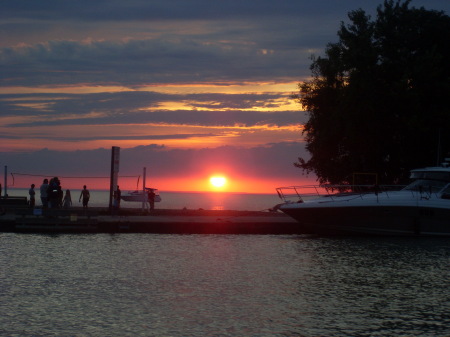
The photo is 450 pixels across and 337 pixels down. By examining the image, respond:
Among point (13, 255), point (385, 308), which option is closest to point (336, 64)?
point (13, 255)

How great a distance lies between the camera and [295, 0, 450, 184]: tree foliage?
4438 centimetres

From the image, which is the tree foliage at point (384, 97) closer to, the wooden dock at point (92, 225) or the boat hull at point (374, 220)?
the boat hull at point (374, 220)

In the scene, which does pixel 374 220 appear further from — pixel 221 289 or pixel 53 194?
pixel 53 194

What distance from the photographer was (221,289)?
1702 cm

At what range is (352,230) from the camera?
104 ft

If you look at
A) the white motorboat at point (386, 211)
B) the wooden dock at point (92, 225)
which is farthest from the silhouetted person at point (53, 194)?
the white motorboat at point (386, 211)

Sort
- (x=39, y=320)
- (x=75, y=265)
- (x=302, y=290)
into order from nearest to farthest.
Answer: (x=39, y=320) → (x=302, y=290) → (x=75, y=265)

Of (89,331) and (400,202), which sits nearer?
(89,331)

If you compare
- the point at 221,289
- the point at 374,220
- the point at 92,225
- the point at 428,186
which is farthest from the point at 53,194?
the point at 221,289

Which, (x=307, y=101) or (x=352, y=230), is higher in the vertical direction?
(x=307, y=101)

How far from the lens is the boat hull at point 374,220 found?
30.6 m

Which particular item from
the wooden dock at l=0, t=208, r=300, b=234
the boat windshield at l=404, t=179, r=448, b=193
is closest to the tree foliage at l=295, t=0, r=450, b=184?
the boat windshield at l=404, t=179, r=448, b=193

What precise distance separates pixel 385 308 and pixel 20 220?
19.9 metres

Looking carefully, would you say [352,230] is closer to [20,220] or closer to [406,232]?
[406,232]
